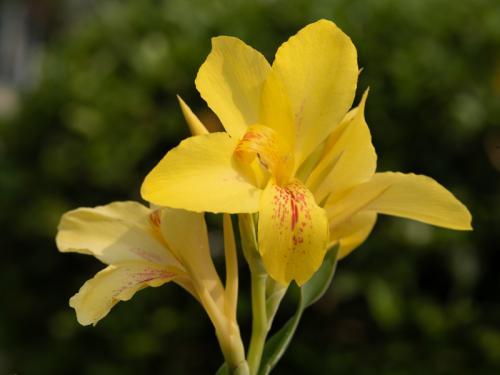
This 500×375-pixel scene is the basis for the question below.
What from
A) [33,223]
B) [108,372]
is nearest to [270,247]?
[108,372]

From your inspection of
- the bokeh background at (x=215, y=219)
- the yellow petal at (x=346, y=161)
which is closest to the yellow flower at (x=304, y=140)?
the yellow petal at (x=346, y=161)

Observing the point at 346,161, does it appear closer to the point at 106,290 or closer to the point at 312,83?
the point at 312,83

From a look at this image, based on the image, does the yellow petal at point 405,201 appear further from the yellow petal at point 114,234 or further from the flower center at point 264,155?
the yellow petal at point 114,234

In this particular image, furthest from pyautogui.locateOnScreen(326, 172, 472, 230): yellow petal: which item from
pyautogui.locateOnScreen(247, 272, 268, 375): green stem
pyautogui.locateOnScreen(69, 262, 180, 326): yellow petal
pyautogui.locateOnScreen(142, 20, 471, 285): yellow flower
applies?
pyautogui.locateOnScreen(69, 262, 180, 326): yellow petal

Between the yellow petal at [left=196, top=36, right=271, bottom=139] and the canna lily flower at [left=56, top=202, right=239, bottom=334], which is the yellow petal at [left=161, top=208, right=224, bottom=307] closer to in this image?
the canna lily flower at [left=56, top=202, right=239, bottom=334]

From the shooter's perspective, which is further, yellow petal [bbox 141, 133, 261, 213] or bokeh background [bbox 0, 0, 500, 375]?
bokeh background [bbox 0, 0, 500, 375]

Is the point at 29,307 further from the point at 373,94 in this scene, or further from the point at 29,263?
the point at 373,94
